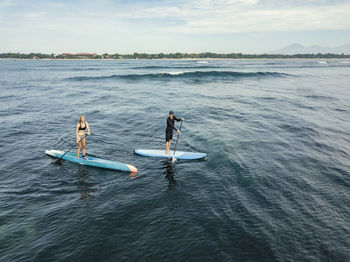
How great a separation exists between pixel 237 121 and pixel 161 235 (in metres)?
17.7

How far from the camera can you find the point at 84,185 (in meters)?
11.7

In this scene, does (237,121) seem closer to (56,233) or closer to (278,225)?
(278,225)

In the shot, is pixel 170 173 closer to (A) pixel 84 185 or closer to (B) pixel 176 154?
(B) pixel 176 154

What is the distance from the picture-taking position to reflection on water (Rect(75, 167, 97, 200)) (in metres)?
10.8

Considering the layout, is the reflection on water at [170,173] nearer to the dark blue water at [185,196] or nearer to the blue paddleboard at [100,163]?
the dark blue water at [185,196]

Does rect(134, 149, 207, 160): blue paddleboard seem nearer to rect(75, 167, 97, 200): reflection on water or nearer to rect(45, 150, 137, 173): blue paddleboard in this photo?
rect(45, 150, 137, 173): blue paddleboard

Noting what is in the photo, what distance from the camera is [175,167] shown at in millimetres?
13922

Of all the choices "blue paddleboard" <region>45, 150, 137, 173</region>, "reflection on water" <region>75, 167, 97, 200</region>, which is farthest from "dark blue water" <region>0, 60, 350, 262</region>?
"blue paddleboard" <region>45, 150, 137, 173</region>

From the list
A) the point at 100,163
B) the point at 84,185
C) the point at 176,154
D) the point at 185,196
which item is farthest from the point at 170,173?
the point at 84,185

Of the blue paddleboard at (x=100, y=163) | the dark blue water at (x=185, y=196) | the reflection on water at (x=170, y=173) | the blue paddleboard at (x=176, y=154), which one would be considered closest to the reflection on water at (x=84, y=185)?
the dark blue water at (x=185, y=196)

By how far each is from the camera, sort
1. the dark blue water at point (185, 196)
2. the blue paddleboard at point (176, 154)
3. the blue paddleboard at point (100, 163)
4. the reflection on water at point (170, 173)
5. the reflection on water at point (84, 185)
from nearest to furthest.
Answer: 1. the dark blue water at point (185, 196)
2. the reflection on water at point (84, 185)
3. the reflection on water at point (170, 173)
4. the blue paddleboard at point (100, 163)
5. the blue paddleboard at point (176, 154)

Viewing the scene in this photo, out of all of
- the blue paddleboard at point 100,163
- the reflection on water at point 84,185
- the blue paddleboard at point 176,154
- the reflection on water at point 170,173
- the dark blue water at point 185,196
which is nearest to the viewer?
the dark blue water at point 185,196

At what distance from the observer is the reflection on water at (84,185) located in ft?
35.3

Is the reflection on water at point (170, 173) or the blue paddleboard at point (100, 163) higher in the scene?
the blue paddleboard at point (100, 163)
